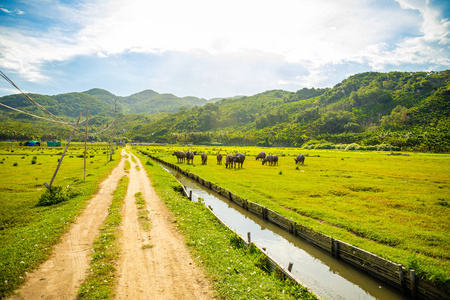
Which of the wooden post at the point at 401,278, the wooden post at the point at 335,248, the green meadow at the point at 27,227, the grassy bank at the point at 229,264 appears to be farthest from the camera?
the wooden post at the point at 335,248

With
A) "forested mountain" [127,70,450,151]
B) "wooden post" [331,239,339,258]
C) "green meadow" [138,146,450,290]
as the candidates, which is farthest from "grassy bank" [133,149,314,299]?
"forested mountain" [127,70,450,151]

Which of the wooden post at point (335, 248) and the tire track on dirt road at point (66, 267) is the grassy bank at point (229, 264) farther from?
the wooden post at point (335, 248)

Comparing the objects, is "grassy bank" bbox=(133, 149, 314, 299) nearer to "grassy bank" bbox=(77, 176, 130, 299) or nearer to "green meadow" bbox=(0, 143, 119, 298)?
"grassy bank" bbox=(77, 176, 130, 299)

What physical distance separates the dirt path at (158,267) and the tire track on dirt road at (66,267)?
1.51 metres

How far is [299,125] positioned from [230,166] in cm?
14588

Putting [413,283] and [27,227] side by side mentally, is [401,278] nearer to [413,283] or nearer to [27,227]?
[413,283]

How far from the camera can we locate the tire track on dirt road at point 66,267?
7.20m

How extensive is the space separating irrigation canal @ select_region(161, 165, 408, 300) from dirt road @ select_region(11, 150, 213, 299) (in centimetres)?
561

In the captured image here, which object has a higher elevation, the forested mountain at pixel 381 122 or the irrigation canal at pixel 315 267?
the forested mountain at pixel 381 122

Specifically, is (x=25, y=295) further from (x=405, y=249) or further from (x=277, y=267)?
(x=405, y=249)

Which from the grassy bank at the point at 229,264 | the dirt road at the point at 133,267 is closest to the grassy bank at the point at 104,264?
the dirt road at the point at 133,267

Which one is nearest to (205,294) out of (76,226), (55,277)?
(55,277)

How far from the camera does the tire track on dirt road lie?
7.20m

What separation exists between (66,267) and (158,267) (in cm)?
371
